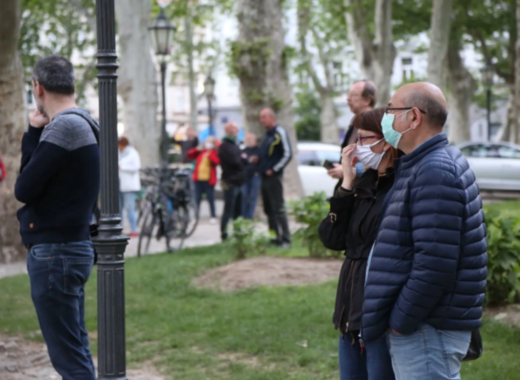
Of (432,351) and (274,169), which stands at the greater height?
(432,351)

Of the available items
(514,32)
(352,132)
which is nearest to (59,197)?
(352,132)

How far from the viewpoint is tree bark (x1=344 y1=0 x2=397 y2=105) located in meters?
26.9

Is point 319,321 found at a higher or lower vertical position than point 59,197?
lower

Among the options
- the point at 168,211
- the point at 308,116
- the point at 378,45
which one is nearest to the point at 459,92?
the point at 378,45

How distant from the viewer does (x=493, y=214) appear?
7.84 meters

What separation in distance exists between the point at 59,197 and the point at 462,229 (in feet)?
7.21

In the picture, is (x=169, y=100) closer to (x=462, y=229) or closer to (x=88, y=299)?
(x=88, y=299)

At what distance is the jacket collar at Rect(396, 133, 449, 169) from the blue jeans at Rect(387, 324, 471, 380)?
0.62m

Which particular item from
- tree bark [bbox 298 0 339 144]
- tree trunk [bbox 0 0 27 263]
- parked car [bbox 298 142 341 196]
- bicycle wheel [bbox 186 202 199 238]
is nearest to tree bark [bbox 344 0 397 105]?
parked car [bbox 298 142 341 196]

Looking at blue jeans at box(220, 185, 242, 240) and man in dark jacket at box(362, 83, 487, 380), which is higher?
man in dark jacket at box(362, 83, 487, 380)

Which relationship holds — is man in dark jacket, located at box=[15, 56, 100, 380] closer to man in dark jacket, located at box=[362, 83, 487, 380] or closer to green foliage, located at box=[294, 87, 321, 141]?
man in dark jacket, located at box=[362, 83, 487, 380]

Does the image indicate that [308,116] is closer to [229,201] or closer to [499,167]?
[499,167]

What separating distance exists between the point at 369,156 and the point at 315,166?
68.5 ft

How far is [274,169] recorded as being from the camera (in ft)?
42.5
